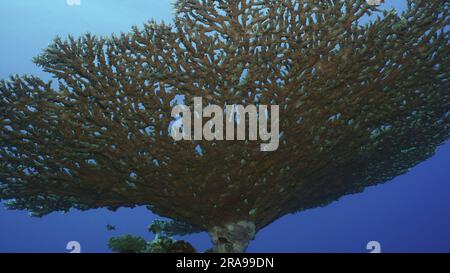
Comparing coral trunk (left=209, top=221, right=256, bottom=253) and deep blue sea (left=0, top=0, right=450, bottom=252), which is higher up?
deep blue sea (left=0, top=0, right=450, bottom=252)

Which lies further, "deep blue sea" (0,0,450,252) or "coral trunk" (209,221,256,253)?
"deep blue sea" (0,0,450,252)

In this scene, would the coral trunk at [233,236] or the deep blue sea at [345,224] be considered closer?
the coral trunk at [233,236]

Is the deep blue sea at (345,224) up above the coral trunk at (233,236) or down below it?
above

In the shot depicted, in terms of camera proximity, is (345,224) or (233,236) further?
(345,224)

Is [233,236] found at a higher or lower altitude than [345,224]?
lower

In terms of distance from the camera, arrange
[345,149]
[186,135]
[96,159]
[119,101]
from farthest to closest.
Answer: [345,149] < [96,159] < [186,135] < [119,101]

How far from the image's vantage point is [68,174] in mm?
6355

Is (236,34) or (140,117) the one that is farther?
(140,117)

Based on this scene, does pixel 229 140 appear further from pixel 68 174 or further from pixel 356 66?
pixel 68 174

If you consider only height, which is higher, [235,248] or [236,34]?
[236,34]
